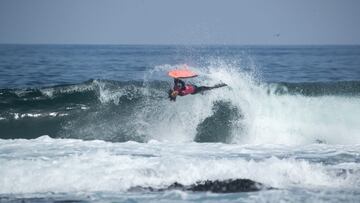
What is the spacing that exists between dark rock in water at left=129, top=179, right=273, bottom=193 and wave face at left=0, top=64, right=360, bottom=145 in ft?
21.1

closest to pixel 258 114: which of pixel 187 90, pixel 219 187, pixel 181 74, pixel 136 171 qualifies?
pixel 187 90

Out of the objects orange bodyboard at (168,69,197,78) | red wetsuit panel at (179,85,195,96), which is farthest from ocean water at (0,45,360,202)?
orange bodyboard at (168,69,197,78)

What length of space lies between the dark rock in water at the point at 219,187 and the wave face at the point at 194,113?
21.1 feet

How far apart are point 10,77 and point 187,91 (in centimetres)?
1965

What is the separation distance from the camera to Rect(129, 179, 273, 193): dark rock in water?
36.2ft

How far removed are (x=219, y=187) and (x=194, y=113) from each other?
857 centimetres

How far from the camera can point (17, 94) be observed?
848 inches

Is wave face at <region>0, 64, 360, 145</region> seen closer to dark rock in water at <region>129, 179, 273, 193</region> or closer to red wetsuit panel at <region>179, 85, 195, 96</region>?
red wetsuit panel at <region>179, 85, 195, 96</region>

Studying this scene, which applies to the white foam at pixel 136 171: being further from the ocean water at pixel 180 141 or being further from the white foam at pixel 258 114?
the white foam at pixel 258 114

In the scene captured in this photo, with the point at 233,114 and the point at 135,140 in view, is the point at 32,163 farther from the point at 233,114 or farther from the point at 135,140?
the point at 233,114

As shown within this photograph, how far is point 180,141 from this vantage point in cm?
1792

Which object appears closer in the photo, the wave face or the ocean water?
the ocean water

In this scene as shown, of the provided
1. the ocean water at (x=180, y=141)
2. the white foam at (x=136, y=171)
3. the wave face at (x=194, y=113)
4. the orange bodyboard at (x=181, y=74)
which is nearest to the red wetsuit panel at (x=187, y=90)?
the orange bodyboard at (x=181, y=74)

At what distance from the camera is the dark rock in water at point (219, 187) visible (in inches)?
435
